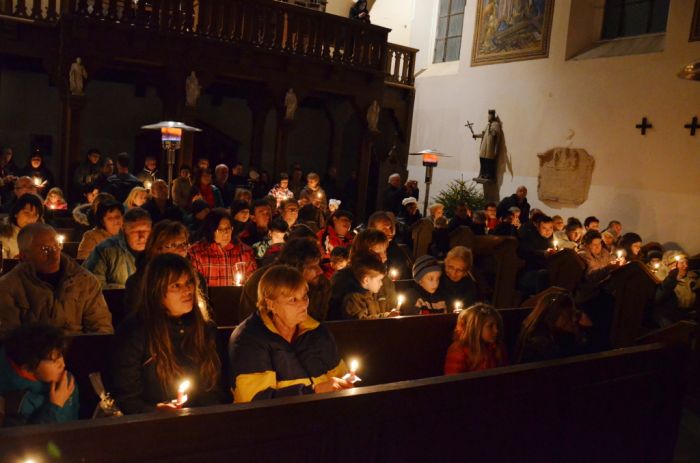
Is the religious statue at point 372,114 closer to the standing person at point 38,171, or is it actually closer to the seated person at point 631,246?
the seated person at point 631,246

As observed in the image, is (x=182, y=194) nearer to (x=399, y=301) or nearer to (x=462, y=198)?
Result: (x=399, y=301)

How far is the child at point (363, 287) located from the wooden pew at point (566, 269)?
413 centimetres

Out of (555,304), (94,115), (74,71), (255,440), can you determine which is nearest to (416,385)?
(255,440)

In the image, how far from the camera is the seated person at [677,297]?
735 cm

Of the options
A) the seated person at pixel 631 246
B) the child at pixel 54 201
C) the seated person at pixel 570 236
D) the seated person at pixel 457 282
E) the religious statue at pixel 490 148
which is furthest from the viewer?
the religious statue at pixel 490 148

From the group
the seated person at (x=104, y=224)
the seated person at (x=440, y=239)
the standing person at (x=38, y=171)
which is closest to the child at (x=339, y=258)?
the seated person at (x=104, y=224)

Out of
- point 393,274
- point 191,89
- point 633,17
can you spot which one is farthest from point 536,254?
point 633,17

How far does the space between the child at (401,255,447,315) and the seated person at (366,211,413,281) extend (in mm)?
833

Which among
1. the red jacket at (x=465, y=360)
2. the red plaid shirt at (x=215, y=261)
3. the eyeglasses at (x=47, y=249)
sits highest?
the eyeglasses at (x=47, y=249)

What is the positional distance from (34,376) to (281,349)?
1.06m

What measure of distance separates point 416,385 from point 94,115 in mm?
14861

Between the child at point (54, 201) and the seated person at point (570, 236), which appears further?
the seated person at point (570, 236)

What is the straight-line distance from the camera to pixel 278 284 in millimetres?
3074

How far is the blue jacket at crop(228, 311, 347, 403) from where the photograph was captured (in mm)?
2961
